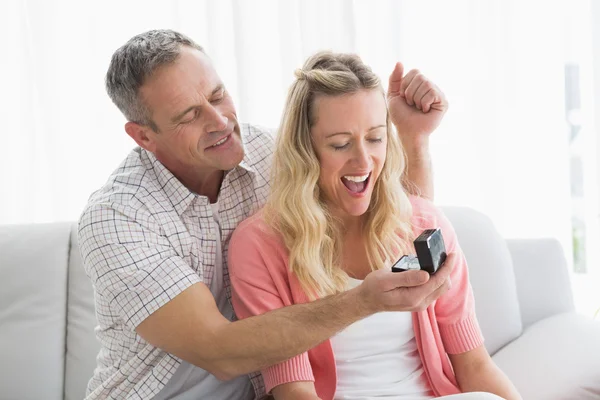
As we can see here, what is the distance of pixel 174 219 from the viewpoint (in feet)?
6.30

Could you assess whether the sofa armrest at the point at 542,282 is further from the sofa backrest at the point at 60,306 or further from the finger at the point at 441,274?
the finger at the point at 441,274

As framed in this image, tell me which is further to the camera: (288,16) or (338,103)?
(288,16)

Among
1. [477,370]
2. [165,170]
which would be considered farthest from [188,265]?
[477,370]

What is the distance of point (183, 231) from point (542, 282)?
1144 millimetres

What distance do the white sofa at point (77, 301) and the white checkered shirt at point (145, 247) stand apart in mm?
293

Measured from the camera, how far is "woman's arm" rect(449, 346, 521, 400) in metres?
1.83

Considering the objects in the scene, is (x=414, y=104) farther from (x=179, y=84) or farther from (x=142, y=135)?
(x=142, y=135)

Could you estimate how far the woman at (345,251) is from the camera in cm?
180

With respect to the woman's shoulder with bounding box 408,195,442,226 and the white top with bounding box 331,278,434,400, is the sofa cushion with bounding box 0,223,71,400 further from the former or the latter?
the woman's shoulder with bounding box 408,195,442,226

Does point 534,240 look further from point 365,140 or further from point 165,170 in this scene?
point 165,170

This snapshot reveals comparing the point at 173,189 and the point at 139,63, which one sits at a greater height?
the point at 139,63

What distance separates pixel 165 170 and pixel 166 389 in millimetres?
548

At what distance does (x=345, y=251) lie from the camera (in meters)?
1.92

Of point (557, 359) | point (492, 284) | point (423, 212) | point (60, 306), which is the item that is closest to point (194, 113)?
point (423, 212)
